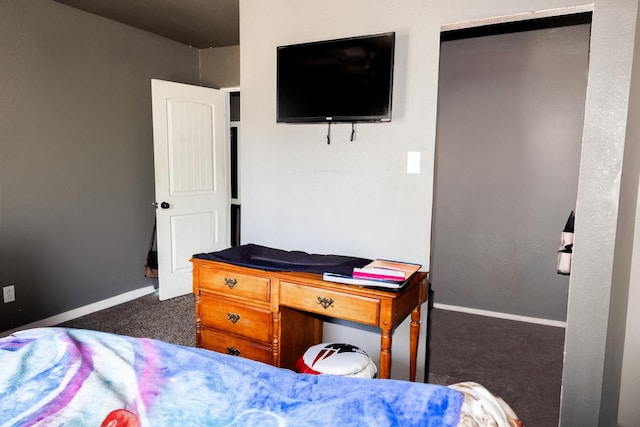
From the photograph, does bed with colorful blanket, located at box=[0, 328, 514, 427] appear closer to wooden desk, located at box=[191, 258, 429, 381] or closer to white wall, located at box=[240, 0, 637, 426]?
wooden desk, located at box=[191, 258, 429, 381]

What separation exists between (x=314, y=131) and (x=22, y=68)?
2.17 metres

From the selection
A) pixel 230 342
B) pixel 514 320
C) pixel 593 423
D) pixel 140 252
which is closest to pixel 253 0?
pixel 230 342

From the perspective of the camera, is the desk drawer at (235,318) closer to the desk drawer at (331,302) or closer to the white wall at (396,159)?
the desk drawer at (331,302)

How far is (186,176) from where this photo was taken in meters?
3.92

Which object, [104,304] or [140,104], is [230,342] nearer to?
[104,304]

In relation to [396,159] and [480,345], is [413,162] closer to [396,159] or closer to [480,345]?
[396,159]

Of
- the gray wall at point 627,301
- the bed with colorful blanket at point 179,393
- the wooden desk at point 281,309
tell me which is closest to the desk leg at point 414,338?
the wooden desk at point 281,309

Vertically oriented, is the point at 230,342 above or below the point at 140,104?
below

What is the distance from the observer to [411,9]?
2.21 m

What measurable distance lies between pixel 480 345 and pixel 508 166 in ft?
4.89

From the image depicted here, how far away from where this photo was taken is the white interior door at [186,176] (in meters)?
3.72

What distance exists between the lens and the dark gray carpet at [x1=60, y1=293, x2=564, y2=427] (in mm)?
2494

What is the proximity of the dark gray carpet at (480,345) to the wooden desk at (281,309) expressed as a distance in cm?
68

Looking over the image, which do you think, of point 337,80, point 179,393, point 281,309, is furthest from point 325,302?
point 337,80
